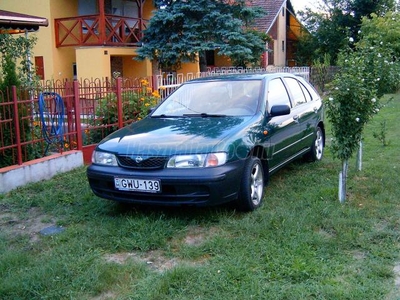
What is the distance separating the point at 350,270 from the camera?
3.66 meters

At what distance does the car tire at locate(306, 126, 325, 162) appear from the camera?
294 inches

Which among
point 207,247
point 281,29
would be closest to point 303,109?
point 207,247

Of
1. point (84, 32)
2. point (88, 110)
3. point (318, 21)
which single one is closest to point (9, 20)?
point (88, 110)

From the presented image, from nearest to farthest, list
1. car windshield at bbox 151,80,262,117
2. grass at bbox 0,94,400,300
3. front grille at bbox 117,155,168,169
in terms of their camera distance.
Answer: grass at bbox 0,94,400,300, front grille at bbox 117,155,168,169, car windshield at bbox 151,80,262,117

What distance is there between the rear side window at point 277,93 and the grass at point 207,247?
114 centimetres

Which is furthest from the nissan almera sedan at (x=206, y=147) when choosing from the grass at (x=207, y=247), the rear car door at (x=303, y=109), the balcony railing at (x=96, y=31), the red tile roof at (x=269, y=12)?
the red tile roof at (x=269, y=12)

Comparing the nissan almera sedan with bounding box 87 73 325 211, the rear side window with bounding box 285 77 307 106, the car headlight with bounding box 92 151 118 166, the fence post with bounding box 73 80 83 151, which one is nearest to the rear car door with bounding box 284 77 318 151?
the rear side window with bounding box 285 77 307 106

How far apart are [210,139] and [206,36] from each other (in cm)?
1286

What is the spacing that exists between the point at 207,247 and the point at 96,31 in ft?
51.2

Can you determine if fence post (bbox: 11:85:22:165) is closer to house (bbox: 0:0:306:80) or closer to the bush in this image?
the bush

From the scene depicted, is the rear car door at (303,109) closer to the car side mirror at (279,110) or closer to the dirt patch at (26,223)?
the car side mirror at (279,110)

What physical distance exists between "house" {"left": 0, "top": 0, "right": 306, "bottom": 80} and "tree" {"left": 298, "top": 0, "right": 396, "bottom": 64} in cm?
1406

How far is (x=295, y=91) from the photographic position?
6.84 metres

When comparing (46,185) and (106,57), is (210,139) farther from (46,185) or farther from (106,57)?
(106,57)
